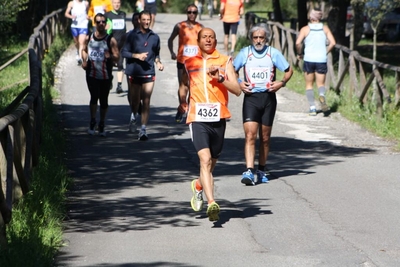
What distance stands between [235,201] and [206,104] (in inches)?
59.3

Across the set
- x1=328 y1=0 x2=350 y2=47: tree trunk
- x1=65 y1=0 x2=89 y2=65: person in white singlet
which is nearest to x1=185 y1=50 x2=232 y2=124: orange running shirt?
x1=65 y1=0 x2=89 y2=65: person in white singlet

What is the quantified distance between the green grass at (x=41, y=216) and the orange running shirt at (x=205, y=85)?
1.61 m

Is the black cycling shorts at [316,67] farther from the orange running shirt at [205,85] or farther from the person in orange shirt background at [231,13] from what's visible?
the person in orange shirt background at [231,13]

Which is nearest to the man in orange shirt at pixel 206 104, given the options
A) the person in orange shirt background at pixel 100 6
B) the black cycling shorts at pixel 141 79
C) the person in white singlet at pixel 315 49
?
the black cycling shorts at pixel 141 79

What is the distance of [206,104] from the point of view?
9.91 m

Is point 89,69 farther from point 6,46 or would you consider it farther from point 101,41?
point 6,46

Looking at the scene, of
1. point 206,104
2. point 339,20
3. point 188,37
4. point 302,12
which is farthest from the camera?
point 302,12

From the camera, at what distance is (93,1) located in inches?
941

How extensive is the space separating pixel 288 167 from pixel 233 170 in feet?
2.61

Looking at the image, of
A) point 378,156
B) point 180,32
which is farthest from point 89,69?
point 378,156

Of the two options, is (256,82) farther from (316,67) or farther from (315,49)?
(316,67)

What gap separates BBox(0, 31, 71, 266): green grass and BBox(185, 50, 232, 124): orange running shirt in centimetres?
161

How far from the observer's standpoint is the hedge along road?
27.9ft

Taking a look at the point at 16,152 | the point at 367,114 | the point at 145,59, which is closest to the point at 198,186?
the point at 16,152
